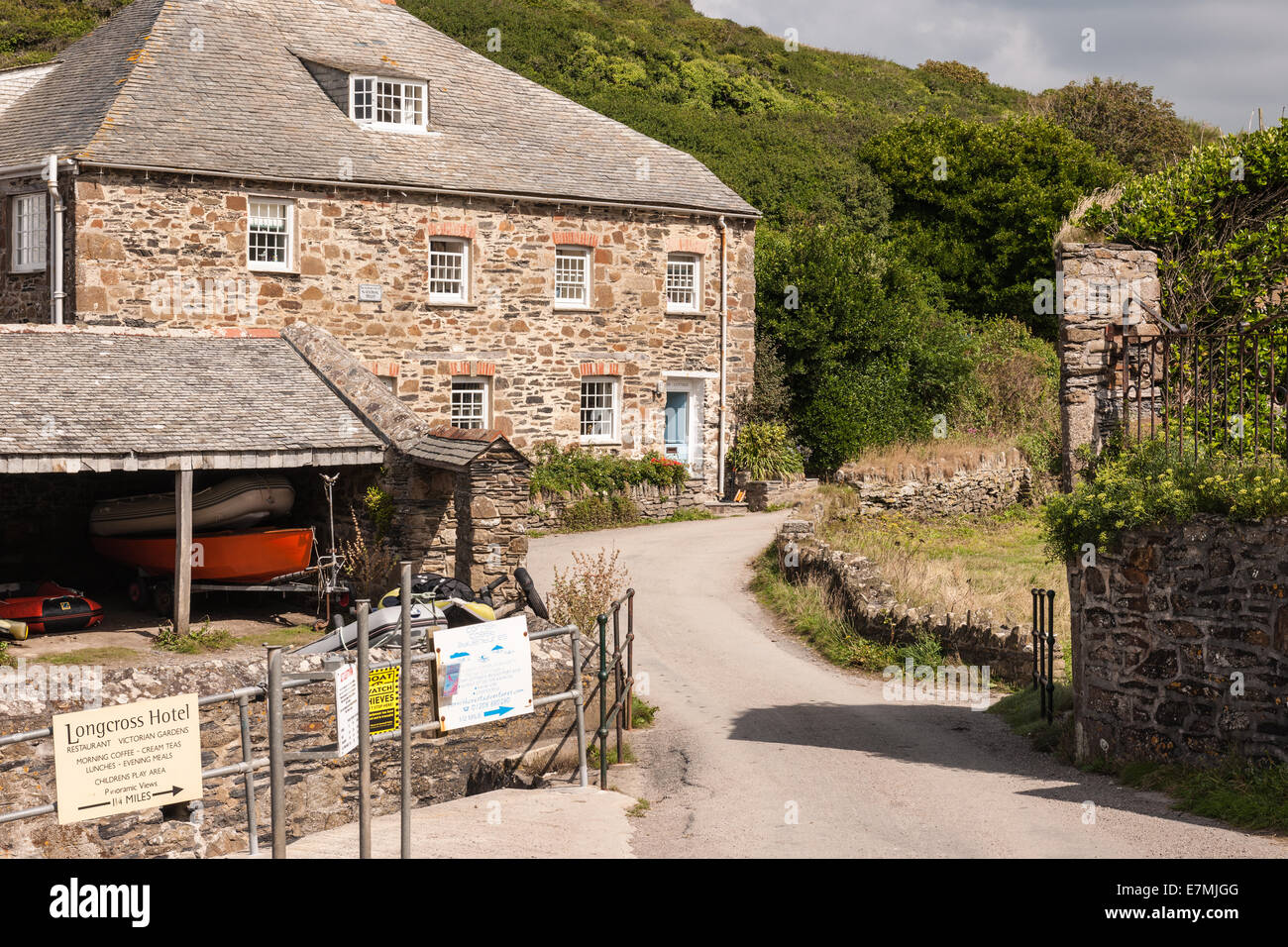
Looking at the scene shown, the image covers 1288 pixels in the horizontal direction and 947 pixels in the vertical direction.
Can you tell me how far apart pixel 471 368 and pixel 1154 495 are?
57.2ft

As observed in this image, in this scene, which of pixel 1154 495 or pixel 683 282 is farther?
pixel 683 282

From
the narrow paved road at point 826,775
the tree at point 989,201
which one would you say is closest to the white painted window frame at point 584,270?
the narrow paved road at point 826,775

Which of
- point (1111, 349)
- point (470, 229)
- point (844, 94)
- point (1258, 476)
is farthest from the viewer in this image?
point (844, 94)

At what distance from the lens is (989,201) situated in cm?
3572

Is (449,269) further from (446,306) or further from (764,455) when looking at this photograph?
(764,455)

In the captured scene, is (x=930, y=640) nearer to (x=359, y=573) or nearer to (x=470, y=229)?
(x=359, y=573)

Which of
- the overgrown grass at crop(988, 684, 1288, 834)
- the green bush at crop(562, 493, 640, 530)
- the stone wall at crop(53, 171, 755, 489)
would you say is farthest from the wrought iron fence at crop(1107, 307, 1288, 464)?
the stone wall at crop(53, 171, 755, 489)

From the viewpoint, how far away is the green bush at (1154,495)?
9.30 m

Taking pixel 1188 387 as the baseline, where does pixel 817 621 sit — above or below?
below

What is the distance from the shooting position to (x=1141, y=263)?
11789 millimetres

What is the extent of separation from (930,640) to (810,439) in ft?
44.0

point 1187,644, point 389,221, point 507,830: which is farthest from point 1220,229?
point 389,221

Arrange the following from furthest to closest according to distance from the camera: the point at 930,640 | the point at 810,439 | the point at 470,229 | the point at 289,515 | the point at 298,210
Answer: the point at 810,439, the point at 470,229, the point at 298,210, the point at 289,515, the point at 930,640

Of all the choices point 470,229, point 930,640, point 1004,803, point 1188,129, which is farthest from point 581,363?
point 1188,129
